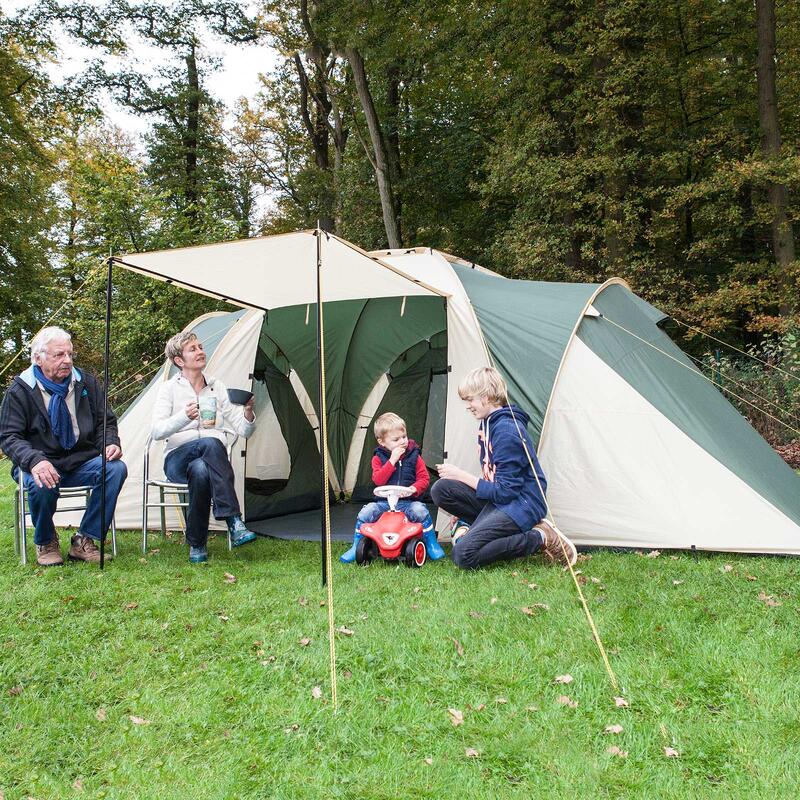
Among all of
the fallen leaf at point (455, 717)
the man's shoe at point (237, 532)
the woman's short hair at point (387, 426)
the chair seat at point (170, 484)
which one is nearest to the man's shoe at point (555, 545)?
the woman's short hair at point (387, 426)

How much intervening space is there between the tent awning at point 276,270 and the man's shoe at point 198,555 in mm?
1547

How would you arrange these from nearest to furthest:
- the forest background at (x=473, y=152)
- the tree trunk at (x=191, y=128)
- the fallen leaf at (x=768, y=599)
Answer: the fallen leaf at (x=768, y=599)
the forest background at (x=473, y=152)
the tree trunk at (x=191, y=128)

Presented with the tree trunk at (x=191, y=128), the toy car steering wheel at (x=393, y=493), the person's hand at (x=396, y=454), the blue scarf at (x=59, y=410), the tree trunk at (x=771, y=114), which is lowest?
the toy car steering wheel at (x=393, y=493)

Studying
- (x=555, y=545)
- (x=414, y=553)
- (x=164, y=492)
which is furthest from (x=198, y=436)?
(x=555, y=545)

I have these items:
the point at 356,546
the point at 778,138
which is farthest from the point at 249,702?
the point at 778,138

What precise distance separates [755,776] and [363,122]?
51.6ft

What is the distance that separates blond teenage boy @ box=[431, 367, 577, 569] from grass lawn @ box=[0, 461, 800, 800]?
13 cm

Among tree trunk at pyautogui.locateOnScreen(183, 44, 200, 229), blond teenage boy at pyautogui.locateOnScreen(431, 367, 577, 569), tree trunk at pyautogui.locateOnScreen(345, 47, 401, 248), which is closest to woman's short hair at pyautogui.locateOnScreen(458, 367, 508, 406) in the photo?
blond teenage boy at pyautogui.locateOnScreen(431, 367, 577, 569)

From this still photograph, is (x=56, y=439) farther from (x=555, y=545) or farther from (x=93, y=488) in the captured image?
(x=555, y=545)

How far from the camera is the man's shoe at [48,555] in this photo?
4249 mm

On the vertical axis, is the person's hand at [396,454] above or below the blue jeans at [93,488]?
above

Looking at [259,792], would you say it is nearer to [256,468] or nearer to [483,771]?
[483,771]

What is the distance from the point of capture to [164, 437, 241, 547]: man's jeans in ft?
14.5

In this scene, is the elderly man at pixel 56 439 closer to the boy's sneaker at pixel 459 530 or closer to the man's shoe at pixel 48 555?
the man's shoe at pixel 48 555
